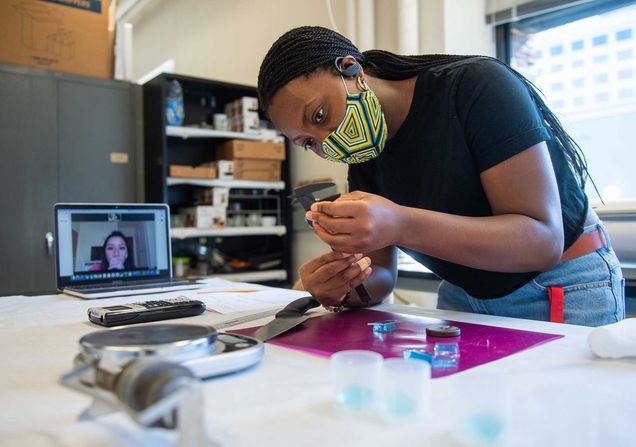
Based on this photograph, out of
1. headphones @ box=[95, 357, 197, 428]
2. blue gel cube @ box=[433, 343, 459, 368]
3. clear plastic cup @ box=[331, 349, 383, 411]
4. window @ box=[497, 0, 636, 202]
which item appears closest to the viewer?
headphones @ box=[95, 357, 197, 428]

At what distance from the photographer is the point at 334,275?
3.11 ft

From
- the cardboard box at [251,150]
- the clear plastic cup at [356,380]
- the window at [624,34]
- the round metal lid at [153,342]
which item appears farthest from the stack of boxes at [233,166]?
the clear plastic cup at [356,380]

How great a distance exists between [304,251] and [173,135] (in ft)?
3.31

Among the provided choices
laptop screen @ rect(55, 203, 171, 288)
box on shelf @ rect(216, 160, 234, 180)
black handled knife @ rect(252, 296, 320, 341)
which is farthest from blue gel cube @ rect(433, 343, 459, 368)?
box on shelf @ rect(216, 160, 234, 180)

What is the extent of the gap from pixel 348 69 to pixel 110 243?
2.80ft

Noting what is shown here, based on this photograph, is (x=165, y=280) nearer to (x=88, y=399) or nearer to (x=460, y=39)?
(x=88, y=399)

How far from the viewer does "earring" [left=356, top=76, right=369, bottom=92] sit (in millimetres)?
1032

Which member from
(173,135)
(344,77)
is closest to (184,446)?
(344,77)

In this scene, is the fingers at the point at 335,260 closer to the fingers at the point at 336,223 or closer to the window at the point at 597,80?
the fingers at the point at 336,223

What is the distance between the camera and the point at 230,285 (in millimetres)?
1506

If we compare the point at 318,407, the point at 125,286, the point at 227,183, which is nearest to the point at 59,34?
the point at 227,183

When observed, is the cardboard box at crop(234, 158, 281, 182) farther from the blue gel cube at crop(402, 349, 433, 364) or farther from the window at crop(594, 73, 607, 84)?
the blue gel cube at crop(402, 349, 433, 364)

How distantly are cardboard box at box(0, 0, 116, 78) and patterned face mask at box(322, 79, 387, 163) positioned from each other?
2.09 meters

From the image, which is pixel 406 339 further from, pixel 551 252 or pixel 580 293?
pixel 580 293
